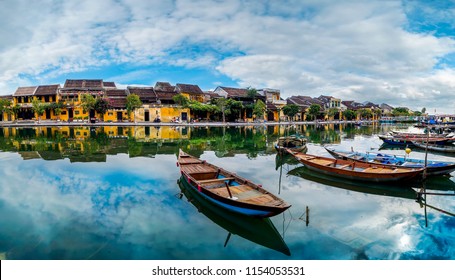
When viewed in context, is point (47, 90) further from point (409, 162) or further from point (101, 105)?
point (409, 162)

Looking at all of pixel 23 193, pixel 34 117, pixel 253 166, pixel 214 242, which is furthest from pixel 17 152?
pixel 34 117

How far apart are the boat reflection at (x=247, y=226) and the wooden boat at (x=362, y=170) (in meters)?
6.45

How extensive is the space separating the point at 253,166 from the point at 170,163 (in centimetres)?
480

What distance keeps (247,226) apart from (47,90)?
2260 inches

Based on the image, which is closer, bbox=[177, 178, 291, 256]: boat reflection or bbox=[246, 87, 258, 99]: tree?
bbox=[177, 178, 291, 256]: boat reflection

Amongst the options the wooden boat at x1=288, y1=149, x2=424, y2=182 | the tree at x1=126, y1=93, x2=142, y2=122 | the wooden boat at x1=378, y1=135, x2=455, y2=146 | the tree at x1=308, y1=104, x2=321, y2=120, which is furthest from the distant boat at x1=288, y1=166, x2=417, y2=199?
the tree at x1=308, y1=104, x2=321, y2=120

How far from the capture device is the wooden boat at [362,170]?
13.0 meters

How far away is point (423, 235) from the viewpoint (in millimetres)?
8586

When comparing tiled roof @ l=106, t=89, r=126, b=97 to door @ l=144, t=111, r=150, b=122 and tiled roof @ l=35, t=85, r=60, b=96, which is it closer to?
door @ l=144, t=111, r=150, b=122

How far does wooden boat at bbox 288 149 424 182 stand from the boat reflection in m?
6.45

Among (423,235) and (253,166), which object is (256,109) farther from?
(423,235)

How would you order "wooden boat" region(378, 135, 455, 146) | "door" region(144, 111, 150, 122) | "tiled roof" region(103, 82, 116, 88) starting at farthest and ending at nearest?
"tiled roof" region(103, 82, 116, 88), "door" region(144, 111, 150, 122), "wooden boat" region(378, 135, 455, 146)

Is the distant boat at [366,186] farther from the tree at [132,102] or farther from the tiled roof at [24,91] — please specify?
the tiled roof at [24,91]

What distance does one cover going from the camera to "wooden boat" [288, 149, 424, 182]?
510 inches
